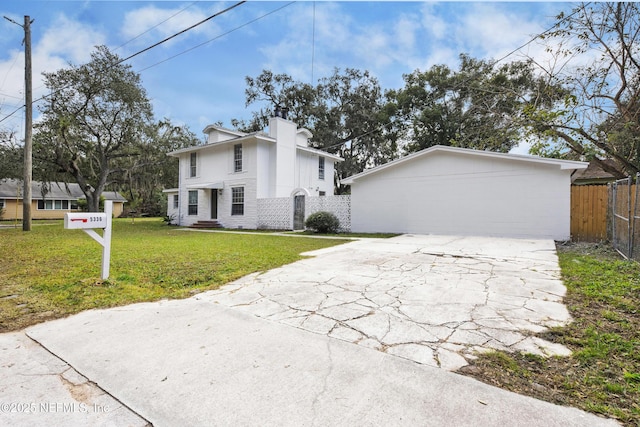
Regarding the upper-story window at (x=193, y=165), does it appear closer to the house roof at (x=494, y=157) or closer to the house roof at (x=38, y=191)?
the house roof at (x=494, y=157)

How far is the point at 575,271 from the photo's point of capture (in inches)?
208

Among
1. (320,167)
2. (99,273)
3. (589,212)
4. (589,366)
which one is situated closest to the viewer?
(589,366)

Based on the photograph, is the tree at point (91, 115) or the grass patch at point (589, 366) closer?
the grass patch at point (589, 366)

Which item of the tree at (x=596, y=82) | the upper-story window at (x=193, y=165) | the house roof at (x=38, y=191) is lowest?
the house roof at (x=38, y=191)

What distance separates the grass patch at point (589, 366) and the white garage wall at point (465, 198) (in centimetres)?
784

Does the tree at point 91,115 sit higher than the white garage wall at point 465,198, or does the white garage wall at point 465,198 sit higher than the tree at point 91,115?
the tree at point 91,115

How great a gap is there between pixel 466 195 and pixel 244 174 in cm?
1101

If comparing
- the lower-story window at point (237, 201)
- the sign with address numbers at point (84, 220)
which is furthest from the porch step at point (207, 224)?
the sign with address numbers at point (84, 220)

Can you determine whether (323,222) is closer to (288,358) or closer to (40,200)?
(288,358)

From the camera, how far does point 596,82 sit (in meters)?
12.2

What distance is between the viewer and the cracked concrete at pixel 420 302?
2.68 metres

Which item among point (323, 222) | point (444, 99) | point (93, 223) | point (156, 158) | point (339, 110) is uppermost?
point (339, 110)

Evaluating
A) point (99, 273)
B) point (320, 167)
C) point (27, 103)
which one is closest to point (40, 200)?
point (27, 103)

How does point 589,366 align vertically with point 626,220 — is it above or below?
below
